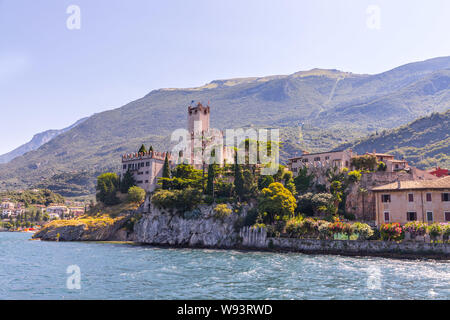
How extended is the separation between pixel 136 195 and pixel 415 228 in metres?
59.9

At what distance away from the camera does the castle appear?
305ft

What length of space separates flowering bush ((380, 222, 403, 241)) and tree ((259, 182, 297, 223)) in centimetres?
1511

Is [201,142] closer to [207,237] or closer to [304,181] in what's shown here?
[304,181]

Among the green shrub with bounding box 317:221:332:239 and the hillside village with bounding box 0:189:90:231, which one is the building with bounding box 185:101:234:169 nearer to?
the green shrub with bounding box 317:221:332:239

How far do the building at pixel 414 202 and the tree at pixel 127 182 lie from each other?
5962 centimetres

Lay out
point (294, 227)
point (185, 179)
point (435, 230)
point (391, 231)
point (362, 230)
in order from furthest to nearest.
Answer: point (185, 179)
point (294, 227)
point (362, 230)
point (391, 231)
point (435, 230)

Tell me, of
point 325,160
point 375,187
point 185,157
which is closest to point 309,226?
point 375,187

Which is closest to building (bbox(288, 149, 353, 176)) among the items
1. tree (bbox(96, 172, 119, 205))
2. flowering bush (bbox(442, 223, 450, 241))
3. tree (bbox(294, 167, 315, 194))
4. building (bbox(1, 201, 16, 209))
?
tree (bbox(294, 167, 315, 194))

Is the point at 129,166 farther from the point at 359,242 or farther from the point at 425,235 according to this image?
the point at 425,235

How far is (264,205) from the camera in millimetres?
60906

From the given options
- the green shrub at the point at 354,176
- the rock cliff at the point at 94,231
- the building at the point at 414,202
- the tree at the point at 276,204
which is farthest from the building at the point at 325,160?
the rock cliff at the point at 94,231

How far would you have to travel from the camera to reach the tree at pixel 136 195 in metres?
87.3

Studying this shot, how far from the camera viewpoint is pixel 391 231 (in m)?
47.6
